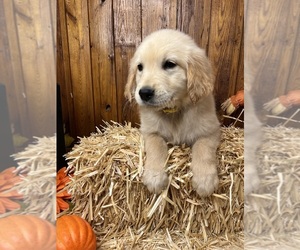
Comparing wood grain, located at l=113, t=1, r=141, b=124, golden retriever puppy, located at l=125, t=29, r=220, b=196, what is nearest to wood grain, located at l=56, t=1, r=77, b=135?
wood grain, located at l=113, t=1, r=141, b=124

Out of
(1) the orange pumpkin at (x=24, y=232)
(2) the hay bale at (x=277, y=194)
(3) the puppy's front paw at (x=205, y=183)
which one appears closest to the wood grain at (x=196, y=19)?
(3) the puppy's front paw at (x=205, y=183)

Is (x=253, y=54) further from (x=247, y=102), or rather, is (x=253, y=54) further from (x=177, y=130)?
(x=177, y=130)

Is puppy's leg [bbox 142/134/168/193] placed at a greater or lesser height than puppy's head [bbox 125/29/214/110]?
lesser

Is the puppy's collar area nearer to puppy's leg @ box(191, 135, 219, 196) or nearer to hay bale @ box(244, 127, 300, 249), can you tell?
puppy's leg @ box(191, 135, 219, 196)

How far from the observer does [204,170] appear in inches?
54.1

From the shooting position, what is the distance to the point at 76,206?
1587 millimetres

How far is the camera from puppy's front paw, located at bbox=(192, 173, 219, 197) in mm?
1367

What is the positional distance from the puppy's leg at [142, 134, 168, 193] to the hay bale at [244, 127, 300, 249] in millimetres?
547

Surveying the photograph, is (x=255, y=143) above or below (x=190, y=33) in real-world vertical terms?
below

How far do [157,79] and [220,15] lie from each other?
100cm

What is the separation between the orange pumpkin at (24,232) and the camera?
70cm

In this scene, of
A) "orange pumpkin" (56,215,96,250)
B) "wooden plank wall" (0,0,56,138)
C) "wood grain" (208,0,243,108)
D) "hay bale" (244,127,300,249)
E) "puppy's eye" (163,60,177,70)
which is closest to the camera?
"wooden plank wall" (0,0,56,138)

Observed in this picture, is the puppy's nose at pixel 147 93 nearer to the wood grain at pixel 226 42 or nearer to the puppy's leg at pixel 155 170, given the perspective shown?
the puppy's leg at pixel 155 170

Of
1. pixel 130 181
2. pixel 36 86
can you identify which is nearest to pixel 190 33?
pixel 130 181
